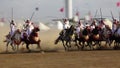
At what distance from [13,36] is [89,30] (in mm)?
4983

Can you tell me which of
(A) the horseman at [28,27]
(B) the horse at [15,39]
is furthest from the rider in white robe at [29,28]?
(B) the horse at [15,39]

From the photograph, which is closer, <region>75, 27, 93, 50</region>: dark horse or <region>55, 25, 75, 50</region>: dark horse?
<region>55, 25, 75, 50</region>: dark horse

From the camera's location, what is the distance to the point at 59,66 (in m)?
18.5

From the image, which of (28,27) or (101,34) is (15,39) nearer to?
(28,27)

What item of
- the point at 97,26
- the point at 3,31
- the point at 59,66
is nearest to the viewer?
the point at 59,66

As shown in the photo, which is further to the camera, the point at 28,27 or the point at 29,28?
the point at 28,27

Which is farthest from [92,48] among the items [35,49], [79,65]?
[79,65]

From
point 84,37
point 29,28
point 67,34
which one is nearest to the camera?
point 29,28

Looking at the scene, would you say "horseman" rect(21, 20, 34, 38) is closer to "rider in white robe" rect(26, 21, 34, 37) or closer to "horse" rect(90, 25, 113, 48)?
"rider in white robe" rect(26, 21, 34, 37)

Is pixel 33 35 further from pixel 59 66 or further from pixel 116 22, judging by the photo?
pixel 59 66

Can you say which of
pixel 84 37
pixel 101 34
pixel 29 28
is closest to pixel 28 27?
pixel 29 28

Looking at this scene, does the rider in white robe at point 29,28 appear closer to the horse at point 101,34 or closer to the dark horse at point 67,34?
the dark horse at point 67,34

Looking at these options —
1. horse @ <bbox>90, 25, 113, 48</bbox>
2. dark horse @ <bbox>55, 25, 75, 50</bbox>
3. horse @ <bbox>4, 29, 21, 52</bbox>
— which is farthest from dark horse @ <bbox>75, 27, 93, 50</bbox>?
horse @ <bbox>4, 29, 21, 52</bbox>

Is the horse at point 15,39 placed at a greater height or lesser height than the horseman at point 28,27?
lesser
